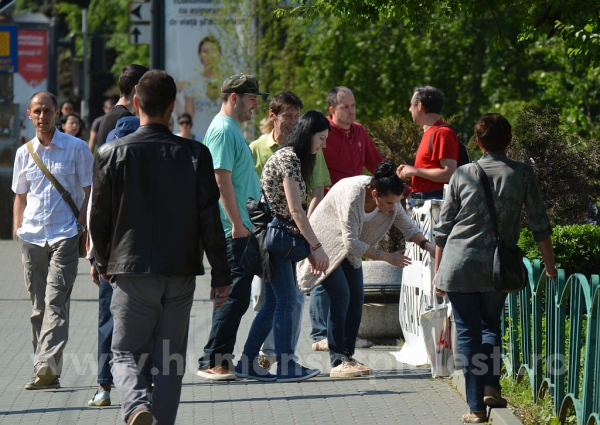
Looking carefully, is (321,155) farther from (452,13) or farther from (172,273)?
(172,273)

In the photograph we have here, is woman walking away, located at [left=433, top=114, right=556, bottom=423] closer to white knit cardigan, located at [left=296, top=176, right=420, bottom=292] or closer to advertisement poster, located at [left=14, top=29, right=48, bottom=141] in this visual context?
white knit cardigan, located at [left=296, top=176, right=420, bottom=292]

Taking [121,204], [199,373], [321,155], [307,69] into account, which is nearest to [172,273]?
[121,204]

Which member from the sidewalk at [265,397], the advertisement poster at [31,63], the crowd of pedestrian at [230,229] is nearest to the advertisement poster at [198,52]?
the advertisement poster at [31,63]

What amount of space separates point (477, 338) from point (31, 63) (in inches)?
699

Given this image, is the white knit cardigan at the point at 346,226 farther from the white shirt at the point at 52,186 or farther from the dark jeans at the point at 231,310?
the white shirt at the point at 52,186

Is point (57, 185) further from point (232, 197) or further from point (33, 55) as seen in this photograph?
point (33, 55)

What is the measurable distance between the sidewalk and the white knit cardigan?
80cm

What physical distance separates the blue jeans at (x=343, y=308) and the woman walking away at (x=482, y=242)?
54.3 inches

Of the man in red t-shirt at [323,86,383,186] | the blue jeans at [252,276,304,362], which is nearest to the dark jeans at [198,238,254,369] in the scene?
the blue jeans at [252,276,304,362]

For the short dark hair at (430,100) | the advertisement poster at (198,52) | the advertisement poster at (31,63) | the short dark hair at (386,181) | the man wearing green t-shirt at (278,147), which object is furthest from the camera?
the advertisement poster at (198,52)

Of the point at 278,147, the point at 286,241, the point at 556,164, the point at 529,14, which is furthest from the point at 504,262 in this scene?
the point at 556,164

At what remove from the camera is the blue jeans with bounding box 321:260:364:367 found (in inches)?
294

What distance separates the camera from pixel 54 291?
7.12 m

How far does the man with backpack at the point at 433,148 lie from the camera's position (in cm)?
796
